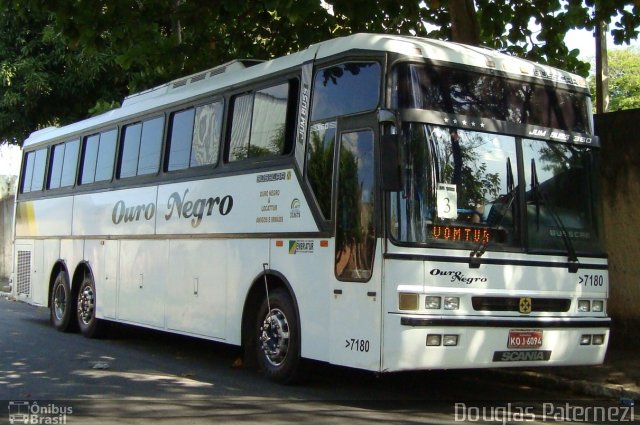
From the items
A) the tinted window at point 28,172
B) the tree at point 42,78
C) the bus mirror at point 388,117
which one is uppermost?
the tree at point 42,78

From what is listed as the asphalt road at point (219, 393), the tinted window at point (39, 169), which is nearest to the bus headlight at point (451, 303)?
the asphalt road at point (219, 393)

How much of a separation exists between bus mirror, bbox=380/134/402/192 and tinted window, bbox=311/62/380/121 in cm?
53

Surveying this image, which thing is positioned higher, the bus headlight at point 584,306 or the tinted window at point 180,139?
the tinted window at point 180,139

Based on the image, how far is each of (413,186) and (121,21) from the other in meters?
6.31

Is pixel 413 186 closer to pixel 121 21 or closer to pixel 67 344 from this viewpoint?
pixel 121 21

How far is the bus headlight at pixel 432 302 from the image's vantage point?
25.0ft

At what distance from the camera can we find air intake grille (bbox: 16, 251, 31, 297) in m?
16.3

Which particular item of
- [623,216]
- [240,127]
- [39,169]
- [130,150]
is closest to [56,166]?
[39,169]

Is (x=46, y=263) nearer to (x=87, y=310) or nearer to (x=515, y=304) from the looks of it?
(x=87, y=310)

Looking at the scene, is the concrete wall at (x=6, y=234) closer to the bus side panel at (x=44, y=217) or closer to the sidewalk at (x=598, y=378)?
the bus side panel at (x=44, y=217)

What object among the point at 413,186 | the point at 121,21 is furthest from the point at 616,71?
the point at 413,186

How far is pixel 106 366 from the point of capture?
10555mm

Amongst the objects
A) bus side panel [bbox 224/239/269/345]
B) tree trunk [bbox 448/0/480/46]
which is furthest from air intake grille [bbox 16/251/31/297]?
tree trunk [bbox 448/0/480/46]

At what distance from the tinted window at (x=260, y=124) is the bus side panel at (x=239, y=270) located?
1.02 meters
